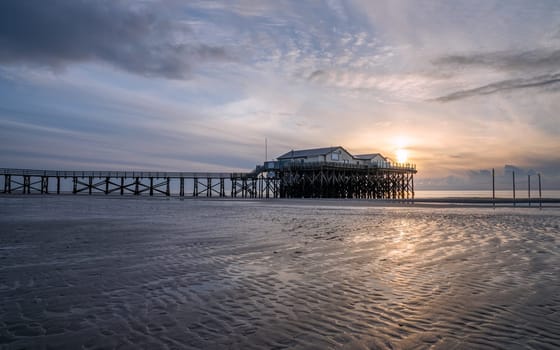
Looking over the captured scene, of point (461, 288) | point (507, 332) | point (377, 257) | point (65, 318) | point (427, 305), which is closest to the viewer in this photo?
point (507, 332)

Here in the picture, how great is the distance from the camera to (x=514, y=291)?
4988 millimetres

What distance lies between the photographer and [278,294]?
486 cm

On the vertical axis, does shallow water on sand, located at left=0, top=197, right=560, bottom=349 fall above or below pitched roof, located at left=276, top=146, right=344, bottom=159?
below

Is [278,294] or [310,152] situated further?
[310,152]

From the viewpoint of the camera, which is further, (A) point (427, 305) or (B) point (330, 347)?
(A) point (427, 305)

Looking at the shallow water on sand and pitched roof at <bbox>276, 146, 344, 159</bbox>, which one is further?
pitched roof at <bbox>276, 146, 344, 159</bbox>

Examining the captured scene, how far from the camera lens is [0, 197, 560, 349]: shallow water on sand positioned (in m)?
3.36

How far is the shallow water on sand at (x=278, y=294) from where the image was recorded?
336cm

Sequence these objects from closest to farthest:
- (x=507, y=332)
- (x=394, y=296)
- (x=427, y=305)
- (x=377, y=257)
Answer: (x=507, y=332)
(x=427, y=305)
(x=394, y=296)
(x=377, y=257)

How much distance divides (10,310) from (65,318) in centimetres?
78

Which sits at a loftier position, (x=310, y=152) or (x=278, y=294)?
(x=310, y=152)

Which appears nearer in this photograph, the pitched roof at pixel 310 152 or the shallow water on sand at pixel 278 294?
the shallow water on sand at pixel 278 294

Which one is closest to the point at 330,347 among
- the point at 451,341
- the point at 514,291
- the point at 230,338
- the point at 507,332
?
the point at 230,338

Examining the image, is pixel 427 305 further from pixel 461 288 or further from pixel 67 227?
pixel 67 227
